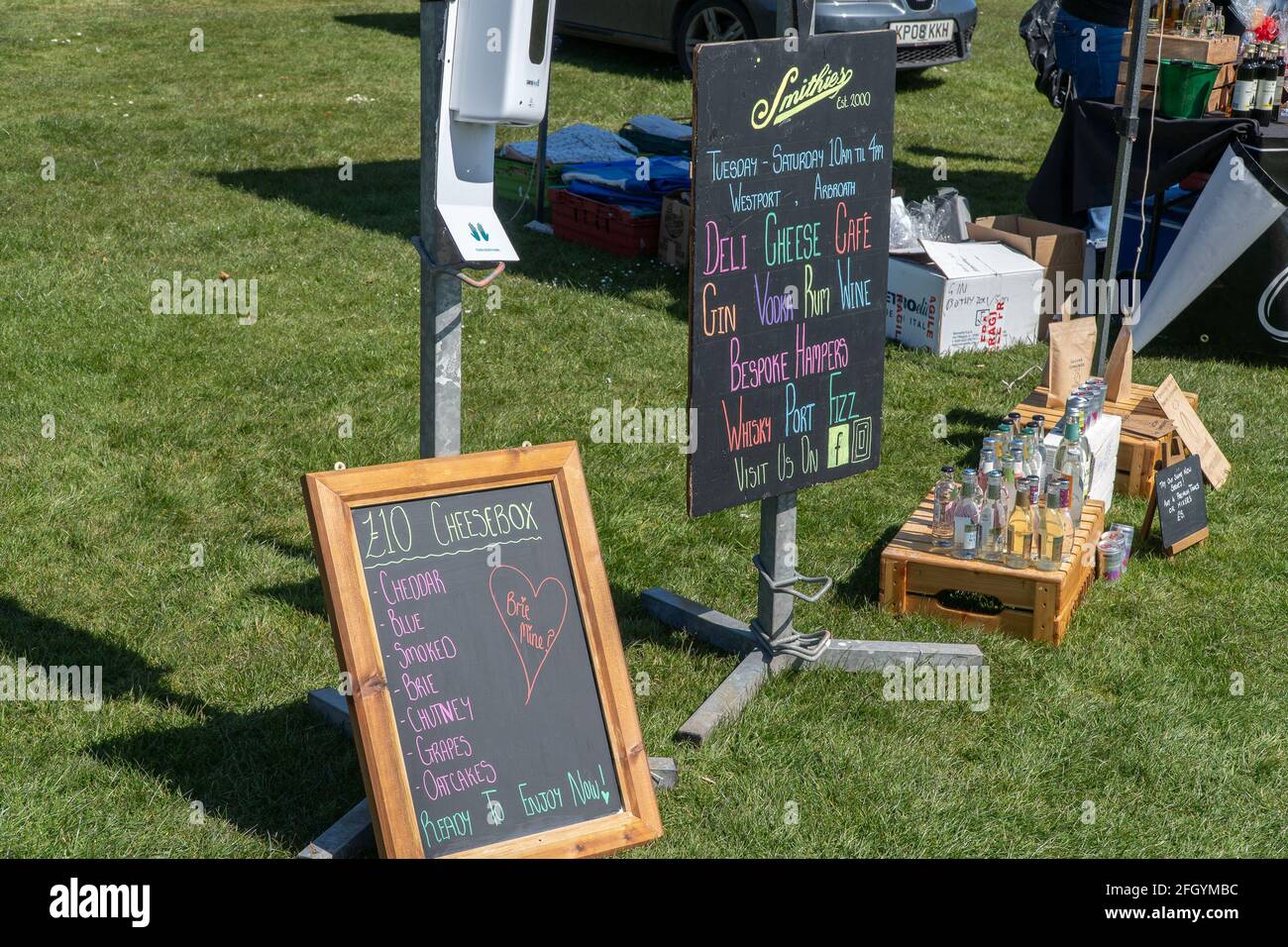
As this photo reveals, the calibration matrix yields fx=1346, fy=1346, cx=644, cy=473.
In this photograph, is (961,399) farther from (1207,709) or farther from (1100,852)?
(1100,852)

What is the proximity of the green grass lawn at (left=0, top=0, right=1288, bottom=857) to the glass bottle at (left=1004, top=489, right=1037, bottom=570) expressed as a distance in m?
0.29

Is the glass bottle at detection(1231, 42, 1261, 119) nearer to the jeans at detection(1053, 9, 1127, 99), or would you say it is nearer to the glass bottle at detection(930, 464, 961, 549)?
the jeans at detection(1053, 9, 1127, 99)

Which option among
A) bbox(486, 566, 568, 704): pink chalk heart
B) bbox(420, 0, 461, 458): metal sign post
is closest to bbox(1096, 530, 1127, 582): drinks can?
bbox(486, 566, 568, 704): pink chalk heart

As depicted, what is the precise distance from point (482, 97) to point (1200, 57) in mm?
5882

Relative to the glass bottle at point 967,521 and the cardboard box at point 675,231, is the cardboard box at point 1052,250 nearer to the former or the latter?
the cardboard box at point 675,231

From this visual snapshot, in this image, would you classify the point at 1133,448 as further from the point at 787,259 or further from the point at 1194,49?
the point at 1194,49

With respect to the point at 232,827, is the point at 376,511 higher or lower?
higher

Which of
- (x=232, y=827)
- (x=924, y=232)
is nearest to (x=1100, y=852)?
(x=232, y=827)

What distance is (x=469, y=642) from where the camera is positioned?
10.6 feet

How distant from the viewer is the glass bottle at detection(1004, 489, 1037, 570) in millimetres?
4516

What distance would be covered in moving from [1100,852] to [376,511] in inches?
80.9

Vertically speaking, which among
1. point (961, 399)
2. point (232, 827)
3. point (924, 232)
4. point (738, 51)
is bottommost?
point (232, 827)

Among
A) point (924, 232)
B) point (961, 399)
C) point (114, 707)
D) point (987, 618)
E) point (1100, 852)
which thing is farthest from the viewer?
point (924, 232)

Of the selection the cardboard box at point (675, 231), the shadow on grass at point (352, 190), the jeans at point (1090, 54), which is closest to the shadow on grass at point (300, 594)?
the cardboard box at point (675, 231)
